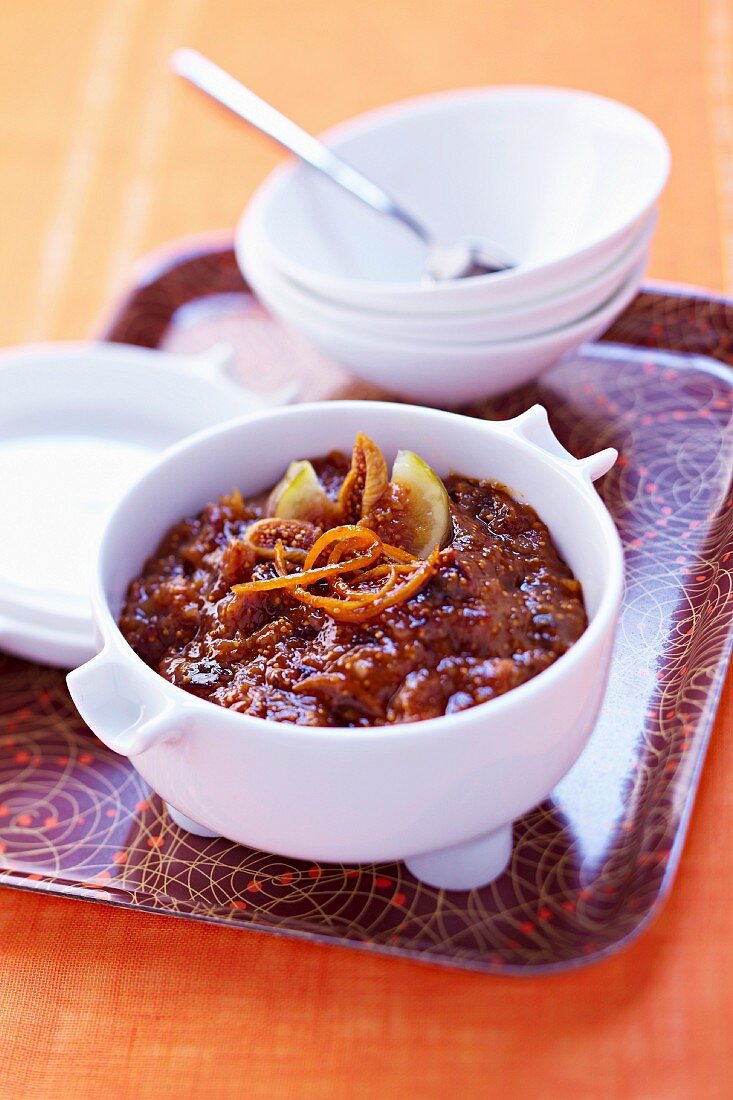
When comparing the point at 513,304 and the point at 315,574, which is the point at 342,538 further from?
the point at 513,304

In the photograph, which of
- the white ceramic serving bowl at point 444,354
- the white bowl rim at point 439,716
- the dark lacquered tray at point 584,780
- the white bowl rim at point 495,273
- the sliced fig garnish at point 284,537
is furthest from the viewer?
the white ceramic serving bowl at point 444,354

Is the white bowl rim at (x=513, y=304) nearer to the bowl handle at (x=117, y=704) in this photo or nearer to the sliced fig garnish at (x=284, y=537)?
the sliced fig garnish at (x=284, y=537)

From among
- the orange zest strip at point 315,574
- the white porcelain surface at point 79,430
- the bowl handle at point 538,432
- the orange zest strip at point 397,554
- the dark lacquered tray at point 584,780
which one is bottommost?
the white porcelain surface at point 79,430

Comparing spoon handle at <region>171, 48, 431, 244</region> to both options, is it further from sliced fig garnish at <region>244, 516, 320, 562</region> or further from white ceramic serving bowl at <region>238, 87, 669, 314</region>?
sliced fig garnish at <region>244, 516, 320, 562</region>

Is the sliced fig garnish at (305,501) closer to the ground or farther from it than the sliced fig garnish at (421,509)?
closer to the ground

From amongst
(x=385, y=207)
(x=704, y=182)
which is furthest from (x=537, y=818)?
(x=704, y=182)

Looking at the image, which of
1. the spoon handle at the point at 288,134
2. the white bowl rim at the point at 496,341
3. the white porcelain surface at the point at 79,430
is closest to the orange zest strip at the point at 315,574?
the white porcelain surface at the point at 79,430

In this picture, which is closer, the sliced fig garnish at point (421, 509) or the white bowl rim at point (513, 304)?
the sliced fig garnish at point (421, 509)
